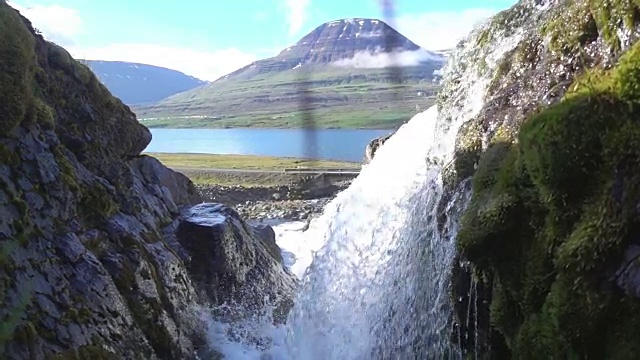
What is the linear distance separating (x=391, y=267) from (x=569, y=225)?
4.03 meters

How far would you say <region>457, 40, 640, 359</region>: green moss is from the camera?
435 cm

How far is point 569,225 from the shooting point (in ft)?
15.8

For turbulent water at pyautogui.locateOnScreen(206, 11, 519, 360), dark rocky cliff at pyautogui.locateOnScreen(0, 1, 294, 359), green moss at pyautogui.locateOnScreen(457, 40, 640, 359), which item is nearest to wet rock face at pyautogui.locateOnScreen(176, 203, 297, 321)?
dark rocky cliff at pyautogui.locateOnScreen(0, 1, 294, 359)

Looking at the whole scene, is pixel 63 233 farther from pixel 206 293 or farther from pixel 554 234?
pixel 554 234

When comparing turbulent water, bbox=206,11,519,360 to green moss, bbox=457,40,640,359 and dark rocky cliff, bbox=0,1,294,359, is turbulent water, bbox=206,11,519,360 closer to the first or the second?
green moss, bbox=457,40,640,359

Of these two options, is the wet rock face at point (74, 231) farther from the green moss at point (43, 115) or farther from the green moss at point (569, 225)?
the green moss at point (569, 225)

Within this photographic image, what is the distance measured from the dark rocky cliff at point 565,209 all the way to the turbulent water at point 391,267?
0.83 metres

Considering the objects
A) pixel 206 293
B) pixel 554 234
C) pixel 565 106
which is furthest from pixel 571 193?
pixel 206 293

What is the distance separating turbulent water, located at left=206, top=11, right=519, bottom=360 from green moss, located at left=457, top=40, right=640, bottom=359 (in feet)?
4.38

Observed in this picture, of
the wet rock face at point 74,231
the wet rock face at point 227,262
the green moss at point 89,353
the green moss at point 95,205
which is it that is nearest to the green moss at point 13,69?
the wet rock face at point 74,231

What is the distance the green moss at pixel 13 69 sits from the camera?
8336 millimetres

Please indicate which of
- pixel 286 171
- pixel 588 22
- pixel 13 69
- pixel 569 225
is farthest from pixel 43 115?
pixel 286 171

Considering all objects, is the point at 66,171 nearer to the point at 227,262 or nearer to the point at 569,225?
the point at 227,262

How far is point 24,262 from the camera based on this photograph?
7.16 meters
